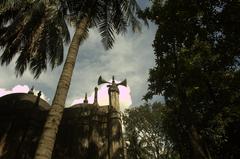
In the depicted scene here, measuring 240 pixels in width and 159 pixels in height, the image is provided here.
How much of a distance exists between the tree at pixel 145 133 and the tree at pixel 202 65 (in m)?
18.7

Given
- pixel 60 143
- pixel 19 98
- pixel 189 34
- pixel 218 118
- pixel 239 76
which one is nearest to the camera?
pixel 218 118

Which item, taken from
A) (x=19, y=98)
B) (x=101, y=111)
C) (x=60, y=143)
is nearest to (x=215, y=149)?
(x=101, y=111)

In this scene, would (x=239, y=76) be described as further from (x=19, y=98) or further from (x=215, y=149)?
(x=19, y=98)

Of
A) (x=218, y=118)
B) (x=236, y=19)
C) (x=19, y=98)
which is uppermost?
(x=19, y=98)

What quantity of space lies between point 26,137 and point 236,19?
18018 mm

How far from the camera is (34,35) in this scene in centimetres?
1090

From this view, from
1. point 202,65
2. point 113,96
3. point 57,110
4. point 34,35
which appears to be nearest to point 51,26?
point 34,35

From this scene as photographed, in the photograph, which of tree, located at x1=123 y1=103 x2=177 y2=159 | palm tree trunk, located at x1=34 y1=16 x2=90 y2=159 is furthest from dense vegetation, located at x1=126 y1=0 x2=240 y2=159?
tree, located at x1=123 y1=103 x2=177 y2=159

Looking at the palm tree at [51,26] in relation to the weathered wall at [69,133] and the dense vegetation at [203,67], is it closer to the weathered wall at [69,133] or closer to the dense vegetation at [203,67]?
the dense vegetation at [203,67]

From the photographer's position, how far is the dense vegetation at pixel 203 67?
37.0ft

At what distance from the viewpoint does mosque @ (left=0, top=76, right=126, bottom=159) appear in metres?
19.2

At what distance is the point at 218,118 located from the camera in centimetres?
1075

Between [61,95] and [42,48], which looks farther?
[42,48]

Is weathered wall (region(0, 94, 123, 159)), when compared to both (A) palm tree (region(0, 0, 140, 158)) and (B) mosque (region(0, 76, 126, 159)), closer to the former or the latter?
(B) mosque (region(0, 76, 126, 159))
